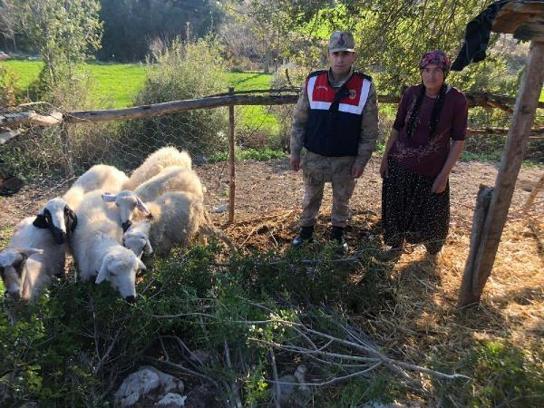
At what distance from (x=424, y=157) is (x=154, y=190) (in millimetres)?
2986

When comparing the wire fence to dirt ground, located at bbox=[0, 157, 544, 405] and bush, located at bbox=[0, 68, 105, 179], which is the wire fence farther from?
dirt ground, located at bbox=[0, 157, 544, 405]

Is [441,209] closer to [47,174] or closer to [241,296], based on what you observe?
[241,296]

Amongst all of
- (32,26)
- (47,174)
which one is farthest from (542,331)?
(32,26)

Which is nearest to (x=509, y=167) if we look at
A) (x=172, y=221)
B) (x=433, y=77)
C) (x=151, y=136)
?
(x=433, y=77)

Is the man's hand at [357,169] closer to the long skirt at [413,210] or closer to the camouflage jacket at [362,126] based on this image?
the camouflage jacket at [362,126]

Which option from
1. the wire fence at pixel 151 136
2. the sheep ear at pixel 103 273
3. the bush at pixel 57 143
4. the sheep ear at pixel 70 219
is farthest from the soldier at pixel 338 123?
the bush at pixel 57 143

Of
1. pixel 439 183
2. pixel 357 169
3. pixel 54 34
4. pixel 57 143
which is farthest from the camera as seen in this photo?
pixel 54 34

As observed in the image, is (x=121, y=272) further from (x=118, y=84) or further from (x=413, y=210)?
(x=118, y=84)

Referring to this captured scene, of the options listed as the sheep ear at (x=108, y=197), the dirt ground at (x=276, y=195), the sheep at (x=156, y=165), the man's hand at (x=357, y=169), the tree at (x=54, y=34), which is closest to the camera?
the man's hand at (x=357, y=169)

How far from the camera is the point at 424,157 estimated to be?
4176mm

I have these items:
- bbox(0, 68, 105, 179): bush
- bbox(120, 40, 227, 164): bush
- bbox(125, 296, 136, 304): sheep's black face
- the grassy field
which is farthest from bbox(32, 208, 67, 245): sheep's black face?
the grassy field

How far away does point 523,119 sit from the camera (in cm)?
326

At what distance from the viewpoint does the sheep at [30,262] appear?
356 centimetres

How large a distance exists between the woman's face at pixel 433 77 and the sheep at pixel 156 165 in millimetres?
3215
